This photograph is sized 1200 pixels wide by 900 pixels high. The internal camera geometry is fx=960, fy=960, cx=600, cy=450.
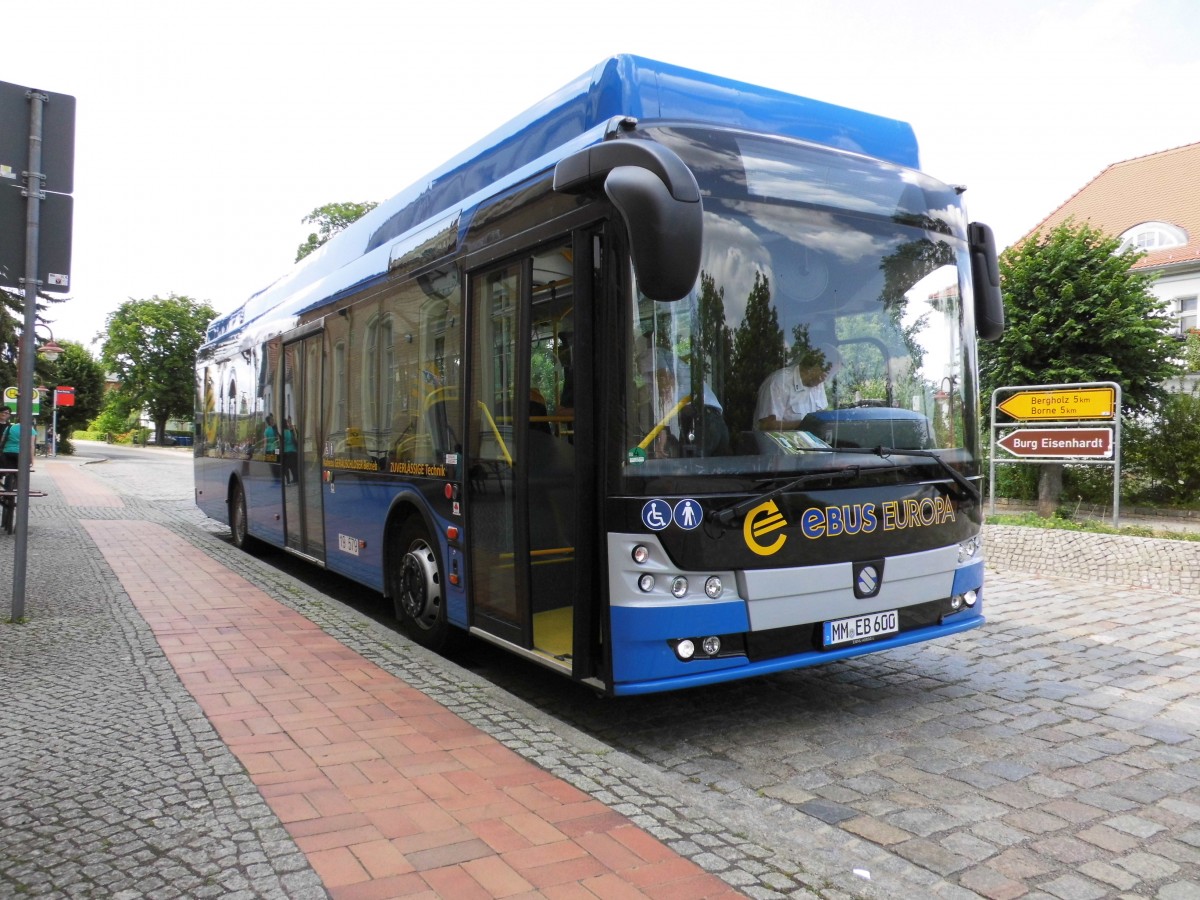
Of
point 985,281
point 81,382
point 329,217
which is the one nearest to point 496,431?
point 985,281

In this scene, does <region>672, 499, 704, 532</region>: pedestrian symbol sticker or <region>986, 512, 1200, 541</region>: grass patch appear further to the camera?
<region>986, 512, 1200, 541</region>: grass patch

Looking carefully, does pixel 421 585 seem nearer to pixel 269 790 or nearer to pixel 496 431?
pixel 496 431

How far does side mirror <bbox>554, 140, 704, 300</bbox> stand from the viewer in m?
4.00

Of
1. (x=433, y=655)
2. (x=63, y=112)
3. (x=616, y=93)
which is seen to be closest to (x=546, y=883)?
(x=433, y=655)

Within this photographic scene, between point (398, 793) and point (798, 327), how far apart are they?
9.25 feet

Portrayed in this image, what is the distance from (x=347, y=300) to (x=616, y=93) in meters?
3.85

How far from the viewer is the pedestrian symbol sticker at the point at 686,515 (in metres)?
4.40

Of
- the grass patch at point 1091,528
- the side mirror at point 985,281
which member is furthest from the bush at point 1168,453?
the side mirror at point 985,281

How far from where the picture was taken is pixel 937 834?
3.73 metres

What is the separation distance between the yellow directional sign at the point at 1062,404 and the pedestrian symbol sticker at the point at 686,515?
8.64m

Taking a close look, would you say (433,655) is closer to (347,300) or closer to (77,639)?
(77,639)

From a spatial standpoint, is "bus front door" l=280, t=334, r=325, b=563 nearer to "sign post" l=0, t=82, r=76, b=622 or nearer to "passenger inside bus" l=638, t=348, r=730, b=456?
"sign post" l=0, t=82, r=76, b=622

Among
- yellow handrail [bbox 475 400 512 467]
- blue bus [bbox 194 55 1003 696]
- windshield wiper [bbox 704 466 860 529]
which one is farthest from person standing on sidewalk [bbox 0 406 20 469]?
windshield wiper [bbox 704 466 860 529]

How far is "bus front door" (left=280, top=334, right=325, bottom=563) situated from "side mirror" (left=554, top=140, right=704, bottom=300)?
5.25 m
